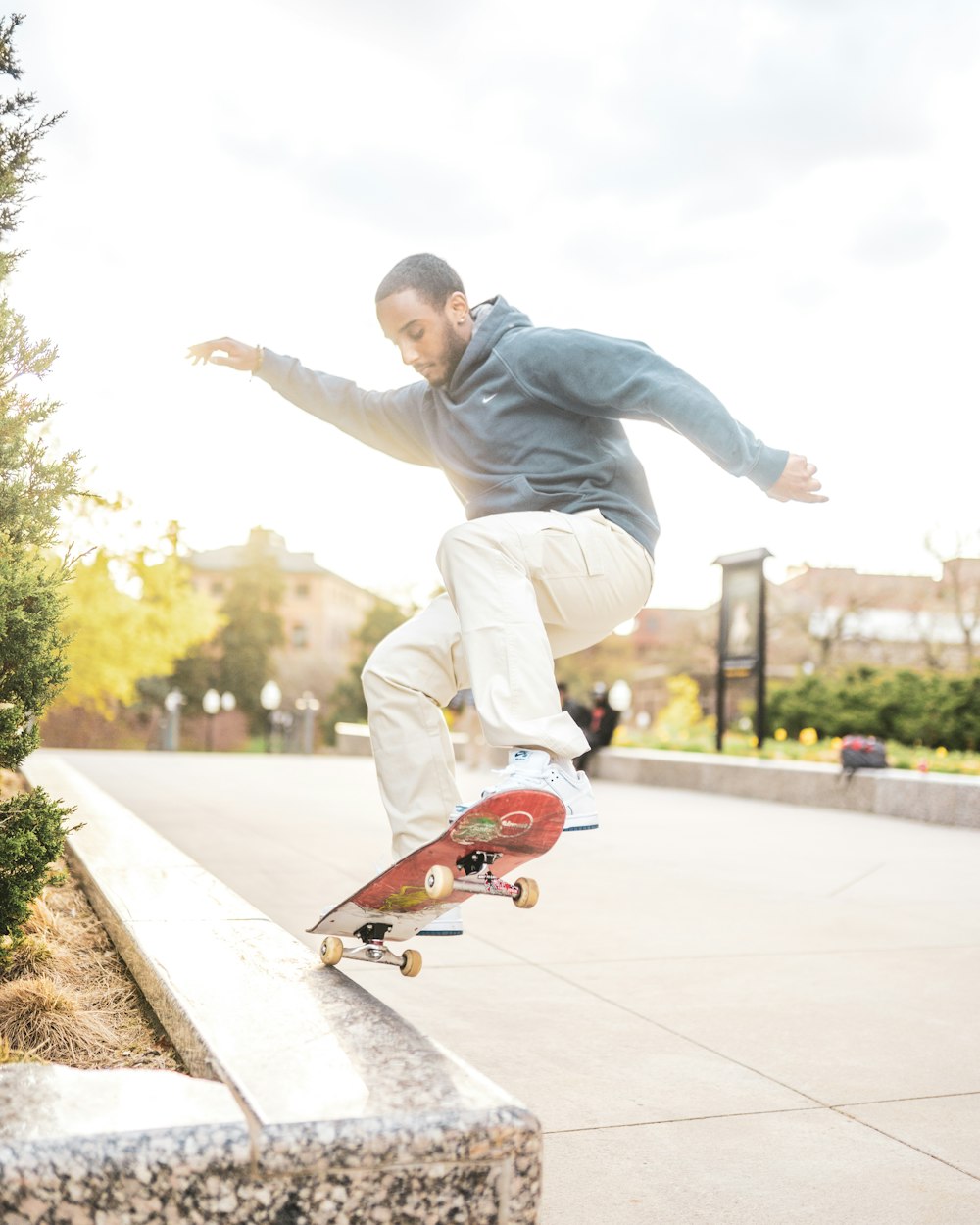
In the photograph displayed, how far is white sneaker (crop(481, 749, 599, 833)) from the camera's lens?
9.44 ft

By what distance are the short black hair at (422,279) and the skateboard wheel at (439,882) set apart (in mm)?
1636

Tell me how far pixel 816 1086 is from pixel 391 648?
1720 millimetres

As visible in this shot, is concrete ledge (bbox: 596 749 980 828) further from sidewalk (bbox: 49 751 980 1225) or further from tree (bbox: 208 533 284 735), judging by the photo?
tree (bbox: 208 533 284 735)

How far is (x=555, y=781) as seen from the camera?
2.99 m

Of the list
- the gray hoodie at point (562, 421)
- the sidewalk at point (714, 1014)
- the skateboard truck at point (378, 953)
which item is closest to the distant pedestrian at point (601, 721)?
the sidewalk at point (714, 1014)

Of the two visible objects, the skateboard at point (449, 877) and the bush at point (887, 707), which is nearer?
the skateboard at point (449, 877)

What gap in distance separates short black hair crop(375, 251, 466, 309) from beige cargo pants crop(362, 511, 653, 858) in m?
0.70

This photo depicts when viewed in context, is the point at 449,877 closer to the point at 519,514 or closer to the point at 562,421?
the point at 519,514

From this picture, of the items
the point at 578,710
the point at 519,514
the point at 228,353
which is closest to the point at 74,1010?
the point at 519,514

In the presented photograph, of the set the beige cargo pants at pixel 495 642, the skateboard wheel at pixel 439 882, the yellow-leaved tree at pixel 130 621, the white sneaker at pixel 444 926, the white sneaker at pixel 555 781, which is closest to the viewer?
the skateboard wheel at pixel 439 882

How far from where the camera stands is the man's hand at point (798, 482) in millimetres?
3312

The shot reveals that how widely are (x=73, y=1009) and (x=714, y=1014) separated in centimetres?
215

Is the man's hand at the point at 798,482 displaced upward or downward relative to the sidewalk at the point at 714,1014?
upward

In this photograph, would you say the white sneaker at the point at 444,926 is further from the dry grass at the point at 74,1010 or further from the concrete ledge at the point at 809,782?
the concrete ledge at the point at 809,782
